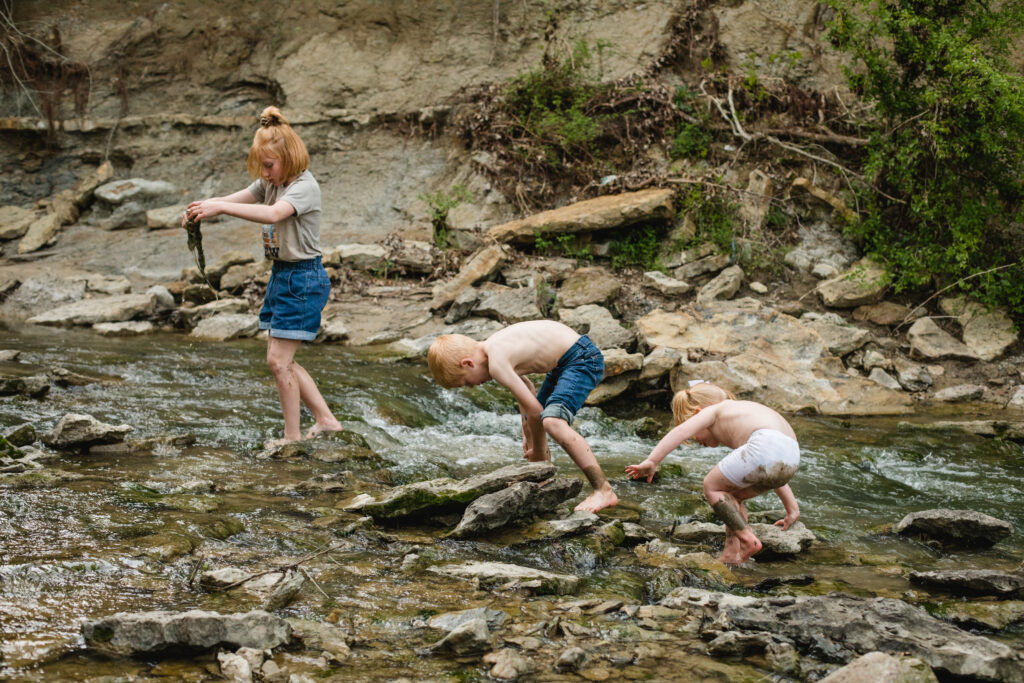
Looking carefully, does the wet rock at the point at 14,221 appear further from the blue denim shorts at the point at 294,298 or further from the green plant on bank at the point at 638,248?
the blue denim shorts at the point at 294,298

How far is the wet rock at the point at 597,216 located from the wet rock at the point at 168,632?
859 cm

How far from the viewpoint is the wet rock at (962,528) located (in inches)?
151


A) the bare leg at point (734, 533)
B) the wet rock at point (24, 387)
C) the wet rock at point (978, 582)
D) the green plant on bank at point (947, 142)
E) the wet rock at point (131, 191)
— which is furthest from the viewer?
the wet rock at point (131, 191)

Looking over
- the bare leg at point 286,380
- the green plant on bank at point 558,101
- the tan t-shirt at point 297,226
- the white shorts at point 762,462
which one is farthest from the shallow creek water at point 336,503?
the green plant on bank at point 558,101

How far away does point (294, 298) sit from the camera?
4824mm

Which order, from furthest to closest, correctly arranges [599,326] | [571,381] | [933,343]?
1. [933,343]
2. [599,326]
3. [571,381]

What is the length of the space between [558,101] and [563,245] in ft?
9.84

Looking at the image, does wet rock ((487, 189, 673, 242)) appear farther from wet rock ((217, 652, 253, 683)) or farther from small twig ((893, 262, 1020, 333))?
wet rock ((217, 652, 253, 683))

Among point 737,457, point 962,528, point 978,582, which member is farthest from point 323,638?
point 962,528

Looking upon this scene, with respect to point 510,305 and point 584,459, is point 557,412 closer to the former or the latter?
point 584,459

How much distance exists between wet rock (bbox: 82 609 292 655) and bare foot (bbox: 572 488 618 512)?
202cm

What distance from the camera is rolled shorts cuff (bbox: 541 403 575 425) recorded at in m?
4.07

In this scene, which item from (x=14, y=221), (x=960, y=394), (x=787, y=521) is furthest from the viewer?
(x=14, y=221)

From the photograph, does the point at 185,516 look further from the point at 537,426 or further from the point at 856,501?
the point at 856,501
